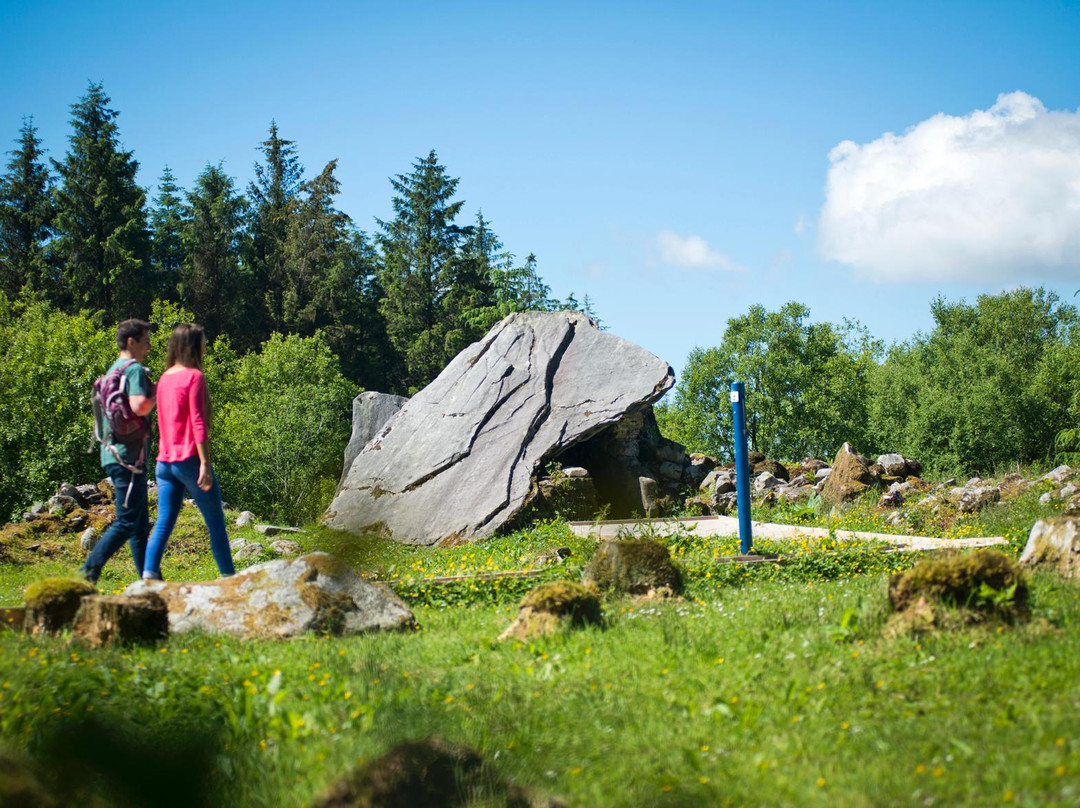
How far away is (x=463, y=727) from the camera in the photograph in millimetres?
3893

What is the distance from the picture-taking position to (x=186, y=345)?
22.0ft

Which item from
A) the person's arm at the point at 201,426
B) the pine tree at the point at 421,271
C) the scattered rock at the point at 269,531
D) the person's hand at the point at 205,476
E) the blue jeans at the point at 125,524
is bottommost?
the scattered rock at the point at 269,531

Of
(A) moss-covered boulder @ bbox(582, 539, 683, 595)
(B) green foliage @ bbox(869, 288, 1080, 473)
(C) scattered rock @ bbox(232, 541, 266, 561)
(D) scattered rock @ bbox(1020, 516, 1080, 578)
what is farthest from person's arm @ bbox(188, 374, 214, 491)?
(B) green foliage @ bbox(869, 288, 1080, 473)

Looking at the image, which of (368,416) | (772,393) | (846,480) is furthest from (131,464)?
(772,393)

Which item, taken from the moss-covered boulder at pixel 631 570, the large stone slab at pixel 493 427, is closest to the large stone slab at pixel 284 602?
the moss-covered boulder at pixel 631 570

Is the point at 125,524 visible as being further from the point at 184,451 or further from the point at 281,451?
the point at 281,451

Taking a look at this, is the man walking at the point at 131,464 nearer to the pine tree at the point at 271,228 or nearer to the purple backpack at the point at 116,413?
the purple backpack at the point at 116,413

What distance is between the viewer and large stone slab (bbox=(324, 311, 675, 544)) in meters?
12.5

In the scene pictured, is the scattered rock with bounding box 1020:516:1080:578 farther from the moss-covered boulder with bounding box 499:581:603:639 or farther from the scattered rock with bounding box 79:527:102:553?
the scattered rock with bounding box 79:527:102:553

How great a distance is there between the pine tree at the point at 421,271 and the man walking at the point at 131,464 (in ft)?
109

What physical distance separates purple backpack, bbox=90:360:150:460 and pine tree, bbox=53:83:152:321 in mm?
32662

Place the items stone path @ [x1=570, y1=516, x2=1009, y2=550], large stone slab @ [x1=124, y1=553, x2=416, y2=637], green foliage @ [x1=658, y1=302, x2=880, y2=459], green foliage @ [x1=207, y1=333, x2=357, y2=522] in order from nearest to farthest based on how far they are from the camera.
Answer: large stone slab @ [x1=124, y1=553, x2=416, y2=637]
stone path @ [x1=570, y1=516, x2=1009, y2=550]
green foliage @ [x1=207, y1=333, x2=357, y2=522]
green foliage @ [x1=658, y1=302, x2=880, y2=459]

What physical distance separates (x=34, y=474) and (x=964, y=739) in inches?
699

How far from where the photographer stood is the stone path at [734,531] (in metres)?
9.73
